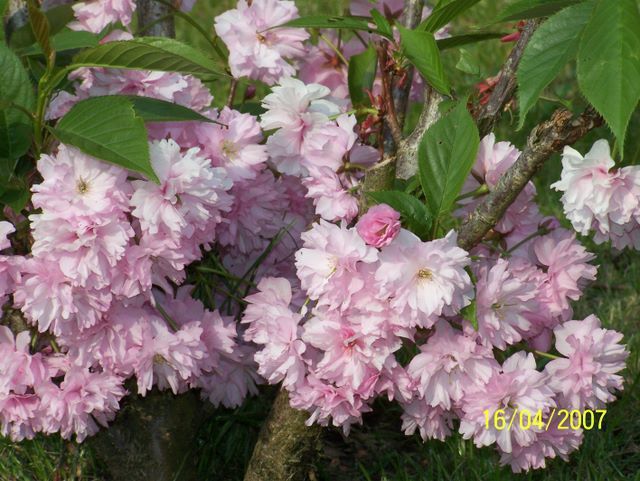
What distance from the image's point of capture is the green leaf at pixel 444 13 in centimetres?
173

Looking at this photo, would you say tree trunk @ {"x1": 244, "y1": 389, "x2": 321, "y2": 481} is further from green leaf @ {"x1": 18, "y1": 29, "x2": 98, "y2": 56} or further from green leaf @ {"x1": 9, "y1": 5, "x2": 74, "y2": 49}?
green leaf @ {"x1": 9, "y1": 5, "x2": 74, "y2": 49}

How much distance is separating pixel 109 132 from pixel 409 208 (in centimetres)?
51

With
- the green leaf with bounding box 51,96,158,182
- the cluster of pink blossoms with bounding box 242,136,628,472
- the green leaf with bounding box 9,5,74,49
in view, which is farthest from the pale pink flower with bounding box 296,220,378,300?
the green leaf with bounding box 9,5,74,49

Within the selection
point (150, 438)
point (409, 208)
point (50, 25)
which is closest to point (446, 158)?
point (409, 208)

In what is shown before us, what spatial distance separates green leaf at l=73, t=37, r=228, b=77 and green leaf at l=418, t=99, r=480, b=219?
0.38m

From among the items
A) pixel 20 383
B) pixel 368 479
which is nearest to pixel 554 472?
pixel 368 479

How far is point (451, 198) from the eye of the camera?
5.51ft

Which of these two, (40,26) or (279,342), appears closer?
(40,26)

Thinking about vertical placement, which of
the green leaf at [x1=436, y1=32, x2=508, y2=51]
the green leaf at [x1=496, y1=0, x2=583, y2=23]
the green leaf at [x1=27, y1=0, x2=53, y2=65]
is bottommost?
the green leaf at [x1=436, y1=32, x2=508, y2=51]

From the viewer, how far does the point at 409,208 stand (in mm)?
1667

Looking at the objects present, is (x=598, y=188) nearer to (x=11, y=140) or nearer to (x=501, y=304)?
(x=501, y=304)

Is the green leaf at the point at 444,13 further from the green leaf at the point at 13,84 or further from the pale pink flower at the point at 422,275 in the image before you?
the green leaf at the point at 13,84

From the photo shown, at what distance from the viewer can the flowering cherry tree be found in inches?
64.1

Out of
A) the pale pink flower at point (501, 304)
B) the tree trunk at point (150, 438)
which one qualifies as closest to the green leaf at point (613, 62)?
the pale pink flower at point (501, 304)
